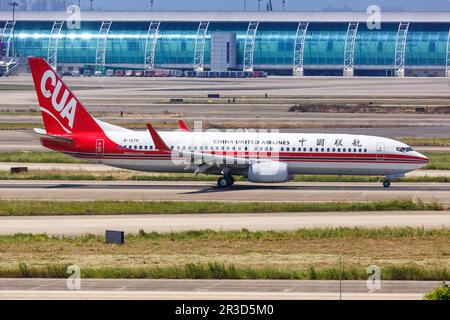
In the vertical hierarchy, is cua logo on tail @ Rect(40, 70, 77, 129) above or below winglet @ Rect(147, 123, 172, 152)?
above

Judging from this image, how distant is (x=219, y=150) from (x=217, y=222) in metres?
16.1

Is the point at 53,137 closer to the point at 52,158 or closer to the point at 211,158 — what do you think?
the point at 211,158

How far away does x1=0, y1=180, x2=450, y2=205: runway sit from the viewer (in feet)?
198

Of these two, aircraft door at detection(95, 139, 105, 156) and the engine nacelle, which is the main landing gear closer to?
the engine nacelle

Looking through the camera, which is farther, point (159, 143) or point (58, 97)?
point (58, 97)

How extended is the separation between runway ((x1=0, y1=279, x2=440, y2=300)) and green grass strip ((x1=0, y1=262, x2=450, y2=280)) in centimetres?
61

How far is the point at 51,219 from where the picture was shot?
51.8 metres

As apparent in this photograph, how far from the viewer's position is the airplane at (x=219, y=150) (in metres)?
65.9

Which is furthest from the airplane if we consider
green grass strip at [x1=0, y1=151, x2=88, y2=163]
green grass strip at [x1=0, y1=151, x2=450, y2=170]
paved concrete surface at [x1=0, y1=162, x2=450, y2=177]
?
green grass strip at [x1=0, y1=151, x2=88, y2=163]

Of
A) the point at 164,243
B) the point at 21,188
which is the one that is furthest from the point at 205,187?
the point at 164,243

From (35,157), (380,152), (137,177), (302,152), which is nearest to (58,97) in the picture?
(137,177)

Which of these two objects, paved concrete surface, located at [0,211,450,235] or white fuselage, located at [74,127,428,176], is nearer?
paved concrete surface, located at [0,211,450,235]

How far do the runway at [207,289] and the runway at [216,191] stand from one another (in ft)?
80.2

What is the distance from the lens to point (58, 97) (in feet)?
222
